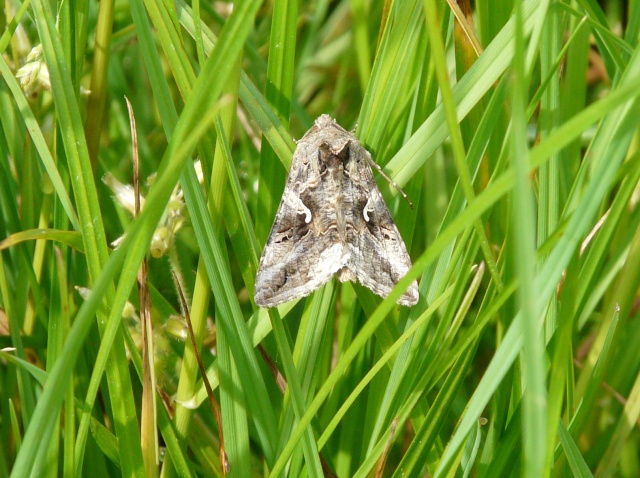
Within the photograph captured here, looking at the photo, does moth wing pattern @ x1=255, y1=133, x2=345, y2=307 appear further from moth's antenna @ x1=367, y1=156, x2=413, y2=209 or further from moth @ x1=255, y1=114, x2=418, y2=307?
moth's antenna @ x1=367, y1=156, x2=413, y2=209

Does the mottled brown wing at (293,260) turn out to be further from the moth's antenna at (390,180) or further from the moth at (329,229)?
the moth's antenna at (390,180)

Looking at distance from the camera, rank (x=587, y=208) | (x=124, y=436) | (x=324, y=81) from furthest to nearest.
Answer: (x=324, y=81), (x=124, y=436), (x=587, y=208)

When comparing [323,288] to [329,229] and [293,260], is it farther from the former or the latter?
[329,229]

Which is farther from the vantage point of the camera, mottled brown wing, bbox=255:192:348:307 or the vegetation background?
mottled brown wing, bbox=255:192:348:307

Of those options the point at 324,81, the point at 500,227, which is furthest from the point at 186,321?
the point at 324,81

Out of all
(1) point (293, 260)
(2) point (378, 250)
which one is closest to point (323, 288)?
(1) point (293, 260)

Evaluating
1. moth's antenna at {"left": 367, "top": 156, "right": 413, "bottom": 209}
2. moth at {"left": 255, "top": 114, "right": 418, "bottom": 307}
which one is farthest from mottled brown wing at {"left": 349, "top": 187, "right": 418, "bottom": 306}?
moth's antenna at {"left": 367, "top": 156, "right": 413, "bottom": 209}

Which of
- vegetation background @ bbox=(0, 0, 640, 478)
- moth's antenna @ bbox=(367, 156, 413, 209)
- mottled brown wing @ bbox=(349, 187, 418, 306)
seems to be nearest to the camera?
vegetation background @ bbox=(0, 0, 640, 478)

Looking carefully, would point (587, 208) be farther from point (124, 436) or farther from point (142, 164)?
point (142, 164)
